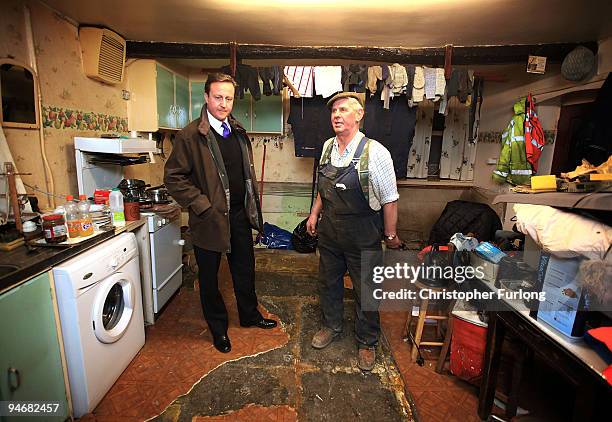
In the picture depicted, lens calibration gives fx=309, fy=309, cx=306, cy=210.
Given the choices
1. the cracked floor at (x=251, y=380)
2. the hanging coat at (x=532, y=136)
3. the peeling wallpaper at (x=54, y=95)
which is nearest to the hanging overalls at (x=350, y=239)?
the cracked floor at (x=251, y=380)

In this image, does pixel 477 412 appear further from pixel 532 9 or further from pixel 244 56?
pixel 244 56

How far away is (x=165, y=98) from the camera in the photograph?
3572mm

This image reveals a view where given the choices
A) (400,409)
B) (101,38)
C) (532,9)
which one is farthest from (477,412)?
(101,38)

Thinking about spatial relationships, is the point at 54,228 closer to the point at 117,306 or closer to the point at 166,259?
the point at 117,306

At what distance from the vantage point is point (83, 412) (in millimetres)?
1622

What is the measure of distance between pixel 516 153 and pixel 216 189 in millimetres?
3069

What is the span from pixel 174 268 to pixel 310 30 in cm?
241

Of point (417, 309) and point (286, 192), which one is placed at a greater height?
point (286, 192)

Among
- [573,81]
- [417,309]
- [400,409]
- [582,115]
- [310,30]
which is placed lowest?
[400,409]

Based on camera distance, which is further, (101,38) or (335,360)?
(101,38)

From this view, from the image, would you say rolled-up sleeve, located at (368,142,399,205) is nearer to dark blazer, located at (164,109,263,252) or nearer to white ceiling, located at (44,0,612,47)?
dark blazer, located at (164,109,263,252)

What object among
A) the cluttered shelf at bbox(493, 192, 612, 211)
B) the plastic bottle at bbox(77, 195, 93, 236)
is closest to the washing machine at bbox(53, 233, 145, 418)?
the plastic bottle at bbox(77, 195, 93, 236)

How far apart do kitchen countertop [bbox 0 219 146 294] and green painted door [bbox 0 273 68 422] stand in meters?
0.04

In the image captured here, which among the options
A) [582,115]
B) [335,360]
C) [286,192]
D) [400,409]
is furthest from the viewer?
[286,192]
